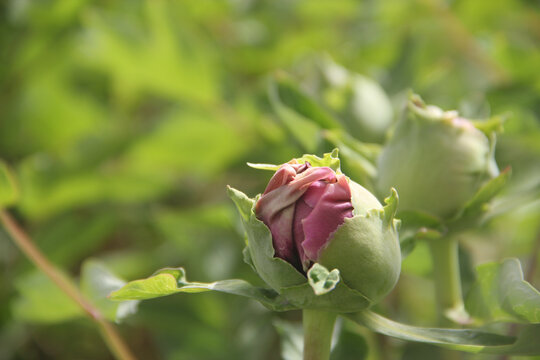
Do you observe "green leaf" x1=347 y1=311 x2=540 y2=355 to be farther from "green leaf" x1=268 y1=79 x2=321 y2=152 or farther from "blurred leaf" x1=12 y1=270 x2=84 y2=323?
"blurred leaf" x1=12 y1=270 x2=84 y2=323

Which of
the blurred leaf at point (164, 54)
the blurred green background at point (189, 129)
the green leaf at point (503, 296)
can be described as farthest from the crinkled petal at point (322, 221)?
the blurred leaf at point (164, 54)

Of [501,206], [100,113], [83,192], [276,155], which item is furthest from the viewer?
[100,113]

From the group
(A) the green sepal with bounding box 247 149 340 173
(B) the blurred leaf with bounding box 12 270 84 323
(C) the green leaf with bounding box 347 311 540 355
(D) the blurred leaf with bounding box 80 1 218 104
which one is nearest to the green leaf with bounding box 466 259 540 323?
(C) the green leaf with bounding box 347 311 540 355

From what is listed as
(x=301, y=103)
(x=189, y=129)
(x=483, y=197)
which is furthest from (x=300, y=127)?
(x=189, y=129)

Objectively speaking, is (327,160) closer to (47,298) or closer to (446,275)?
(446,275)

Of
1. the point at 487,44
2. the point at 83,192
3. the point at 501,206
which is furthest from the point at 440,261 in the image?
the point at 83,192

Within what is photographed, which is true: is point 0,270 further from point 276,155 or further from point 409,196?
point 409,196
